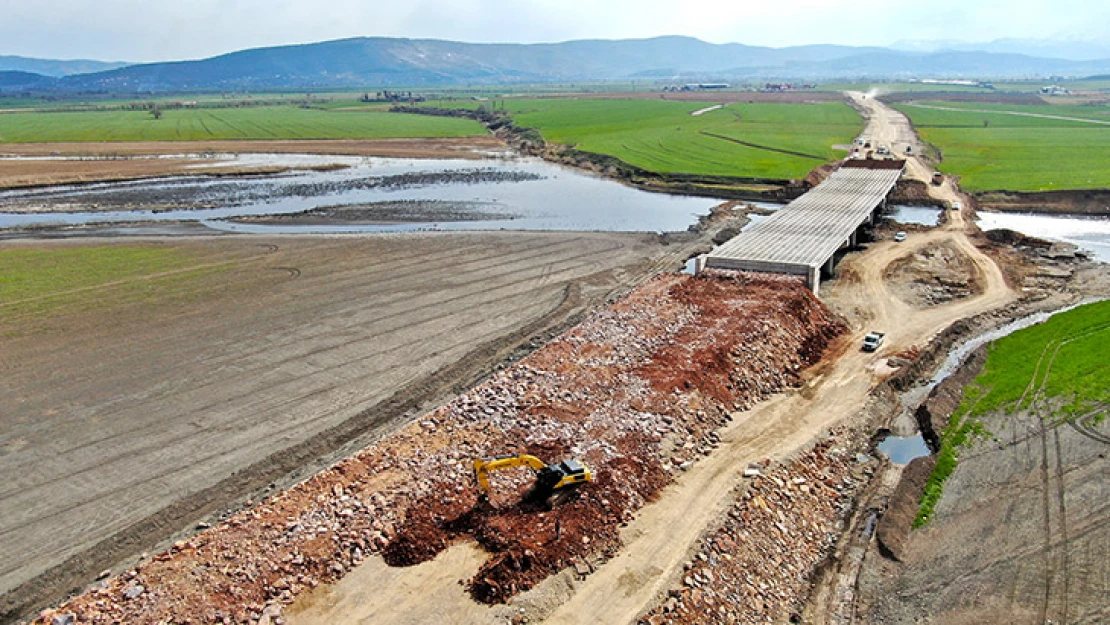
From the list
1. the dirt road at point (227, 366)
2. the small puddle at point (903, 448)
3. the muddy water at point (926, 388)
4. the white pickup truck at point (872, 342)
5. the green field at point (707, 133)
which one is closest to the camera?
the dirt road at point (227, 366)

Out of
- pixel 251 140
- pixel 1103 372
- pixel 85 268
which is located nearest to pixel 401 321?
pixel 85 268

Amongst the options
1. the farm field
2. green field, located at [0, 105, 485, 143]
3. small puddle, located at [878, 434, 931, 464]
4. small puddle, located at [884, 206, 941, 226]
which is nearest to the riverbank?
the farm field

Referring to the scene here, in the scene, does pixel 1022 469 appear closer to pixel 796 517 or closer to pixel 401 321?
pixel 796 517

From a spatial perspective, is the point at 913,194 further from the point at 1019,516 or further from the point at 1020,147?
the point at 1019,516

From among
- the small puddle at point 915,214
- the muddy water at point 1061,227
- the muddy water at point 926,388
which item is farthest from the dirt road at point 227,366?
the muddy water at point 1061,227

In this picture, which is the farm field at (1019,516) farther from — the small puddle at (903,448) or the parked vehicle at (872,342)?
the parked vehicle at (872,342)
